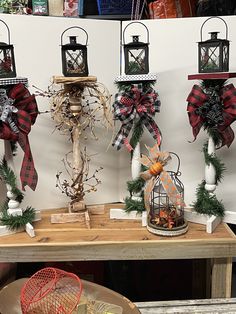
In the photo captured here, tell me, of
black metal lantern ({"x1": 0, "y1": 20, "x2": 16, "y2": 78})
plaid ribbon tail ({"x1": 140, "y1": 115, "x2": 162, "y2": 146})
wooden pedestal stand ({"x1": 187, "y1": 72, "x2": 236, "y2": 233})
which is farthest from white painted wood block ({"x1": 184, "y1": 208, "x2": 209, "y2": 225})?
black metal lantern ({"x1": 0, "y1": 20, "x2": 16, "y2": 78})

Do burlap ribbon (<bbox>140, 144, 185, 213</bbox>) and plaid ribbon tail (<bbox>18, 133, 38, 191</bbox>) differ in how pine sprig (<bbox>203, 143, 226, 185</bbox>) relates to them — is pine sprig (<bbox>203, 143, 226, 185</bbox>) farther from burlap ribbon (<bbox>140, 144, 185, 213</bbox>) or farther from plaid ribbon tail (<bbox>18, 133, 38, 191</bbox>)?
plaid ribbon tail (<bbox>18, 133, 38, 191</bbox>)

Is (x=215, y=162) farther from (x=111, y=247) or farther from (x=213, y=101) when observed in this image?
(x=111, y=247)

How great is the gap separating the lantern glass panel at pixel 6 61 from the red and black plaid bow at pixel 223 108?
1.84ft

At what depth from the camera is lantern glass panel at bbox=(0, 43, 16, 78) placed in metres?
1.26

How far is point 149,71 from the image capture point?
1.48 m

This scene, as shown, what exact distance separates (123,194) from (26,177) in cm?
45

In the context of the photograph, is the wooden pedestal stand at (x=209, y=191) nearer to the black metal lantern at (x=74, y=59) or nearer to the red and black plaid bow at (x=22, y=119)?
the black metal lantern at (x=74, y=59)

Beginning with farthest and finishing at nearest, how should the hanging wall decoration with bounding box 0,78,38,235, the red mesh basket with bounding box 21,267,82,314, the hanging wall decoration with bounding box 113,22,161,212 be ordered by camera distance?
the hanging wall decoration with bounding box 113,22,161,212 < the hanging wall decoration with bounding box 0,78,38,235 < the red mesh basket with bounding box 21,267,82,314

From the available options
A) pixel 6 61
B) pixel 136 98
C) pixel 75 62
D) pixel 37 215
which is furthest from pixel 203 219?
pixel 6 61

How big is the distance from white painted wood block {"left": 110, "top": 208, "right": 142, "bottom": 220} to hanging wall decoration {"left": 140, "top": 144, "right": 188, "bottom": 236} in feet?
0.23

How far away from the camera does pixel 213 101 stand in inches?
51.3

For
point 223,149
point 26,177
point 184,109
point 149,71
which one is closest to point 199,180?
point 223,149

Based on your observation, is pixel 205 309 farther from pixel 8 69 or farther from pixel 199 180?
pixel 8 69

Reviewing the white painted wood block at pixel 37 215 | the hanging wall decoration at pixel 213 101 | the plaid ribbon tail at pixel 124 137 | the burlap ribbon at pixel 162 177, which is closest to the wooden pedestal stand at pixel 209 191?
the hanging wall decoration at pixel 213 101
